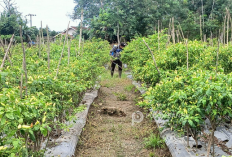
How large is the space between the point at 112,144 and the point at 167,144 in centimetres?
105

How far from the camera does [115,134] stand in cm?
482

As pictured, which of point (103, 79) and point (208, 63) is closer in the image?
point (208, 63)

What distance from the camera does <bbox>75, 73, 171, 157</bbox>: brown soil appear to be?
407 cm

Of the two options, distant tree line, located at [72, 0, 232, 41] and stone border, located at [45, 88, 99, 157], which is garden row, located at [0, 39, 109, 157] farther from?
distant tree line, located at [72, 0, 232, 41]

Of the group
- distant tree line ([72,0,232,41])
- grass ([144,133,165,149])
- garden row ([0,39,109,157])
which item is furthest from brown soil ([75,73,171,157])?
distant tree line ([72,0,232,41])

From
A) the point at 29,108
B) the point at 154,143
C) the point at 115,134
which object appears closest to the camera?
the point at 29,108

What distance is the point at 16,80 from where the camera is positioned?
3172 mm

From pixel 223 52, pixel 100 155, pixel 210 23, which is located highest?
pixel 210 23

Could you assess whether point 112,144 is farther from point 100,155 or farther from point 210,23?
point 210,23

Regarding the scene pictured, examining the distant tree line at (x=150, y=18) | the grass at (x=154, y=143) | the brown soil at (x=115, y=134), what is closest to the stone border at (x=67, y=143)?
the brown soil at (x=115, y=134)

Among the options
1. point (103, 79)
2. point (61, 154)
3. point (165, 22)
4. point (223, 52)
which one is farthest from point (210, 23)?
point (61, 154)

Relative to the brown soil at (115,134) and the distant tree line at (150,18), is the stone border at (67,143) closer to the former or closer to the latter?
the brown soil at (115,134)

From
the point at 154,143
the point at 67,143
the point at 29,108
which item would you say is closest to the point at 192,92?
the point at 154,143

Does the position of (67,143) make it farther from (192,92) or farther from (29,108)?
(192,92)
